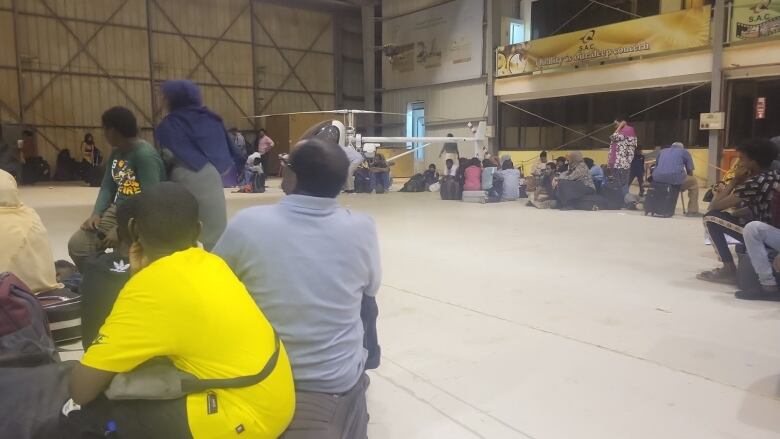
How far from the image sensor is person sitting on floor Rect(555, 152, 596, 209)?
8641mm

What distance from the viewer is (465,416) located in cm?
207

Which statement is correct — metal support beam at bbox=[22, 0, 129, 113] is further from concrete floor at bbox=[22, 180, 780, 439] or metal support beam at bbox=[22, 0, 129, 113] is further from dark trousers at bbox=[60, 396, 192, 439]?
dark trousers at bbox=[60, 396, 192, 439]

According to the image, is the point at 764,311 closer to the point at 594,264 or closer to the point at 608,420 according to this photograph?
the point at 594,264

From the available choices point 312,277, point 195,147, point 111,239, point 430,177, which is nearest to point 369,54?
point 430,177

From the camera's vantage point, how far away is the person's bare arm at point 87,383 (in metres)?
1.24

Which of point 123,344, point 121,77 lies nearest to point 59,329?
point 123,344

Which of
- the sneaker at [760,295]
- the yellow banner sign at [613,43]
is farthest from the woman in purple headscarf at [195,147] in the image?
the yellow banner sign at [613,43]

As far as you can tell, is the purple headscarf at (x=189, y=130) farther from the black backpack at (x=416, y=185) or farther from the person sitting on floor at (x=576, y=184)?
the black backpack at (x=416, y=185)

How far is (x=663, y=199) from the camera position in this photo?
766cm

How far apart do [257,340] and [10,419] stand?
0.81 meters

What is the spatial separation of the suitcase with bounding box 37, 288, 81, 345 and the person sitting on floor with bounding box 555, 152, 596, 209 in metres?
7.33

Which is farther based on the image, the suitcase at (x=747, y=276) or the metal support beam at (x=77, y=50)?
the metal support beam at (x=77, y=50)

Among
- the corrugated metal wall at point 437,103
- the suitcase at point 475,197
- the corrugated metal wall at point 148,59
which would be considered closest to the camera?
the suitcase at point 475,197

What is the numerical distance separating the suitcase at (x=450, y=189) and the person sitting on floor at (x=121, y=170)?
810 centimetres
